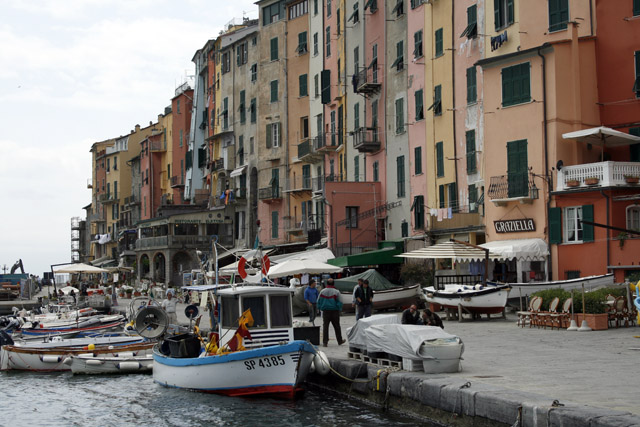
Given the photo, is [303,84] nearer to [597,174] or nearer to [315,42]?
[315,42]

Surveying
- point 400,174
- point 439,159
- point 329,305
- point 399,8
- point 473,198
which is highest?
point 399,8

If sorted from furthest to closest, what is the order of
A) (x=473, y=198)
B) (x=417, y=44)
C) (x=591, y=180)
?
(x=417, y=44) → (x=473, y=198) → (x=591, y=180)

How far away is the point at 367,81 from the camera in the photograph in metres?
49.1

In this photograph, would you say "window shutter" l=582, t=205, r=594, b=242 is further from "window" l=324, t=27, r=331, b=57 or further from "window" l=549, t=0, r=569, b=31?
"window" l=324, t=27, r=331, b=57

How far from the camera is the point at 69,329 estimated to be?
124 ft

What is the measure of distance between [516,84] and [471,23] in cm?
515

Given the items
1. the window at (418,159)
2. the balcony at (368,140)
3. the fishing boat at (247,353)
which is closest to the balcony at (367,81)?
the balcony at (368,140)

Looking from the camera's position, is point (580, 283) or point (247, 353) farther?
point (580, 283)

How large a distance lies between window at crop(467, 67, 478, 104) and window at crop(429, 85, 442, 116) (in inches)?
100

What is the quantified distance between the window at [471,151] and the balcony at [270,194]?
25.5 metres

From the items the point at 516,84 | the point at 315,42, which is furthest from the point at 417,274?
the point at 315,42

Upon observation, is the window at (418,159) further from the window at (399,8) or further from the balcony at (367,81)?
the window at (399,8)

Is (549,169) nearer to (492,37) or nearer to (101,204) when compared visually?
(492,37)

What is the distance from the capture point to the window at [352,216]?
160 ft
